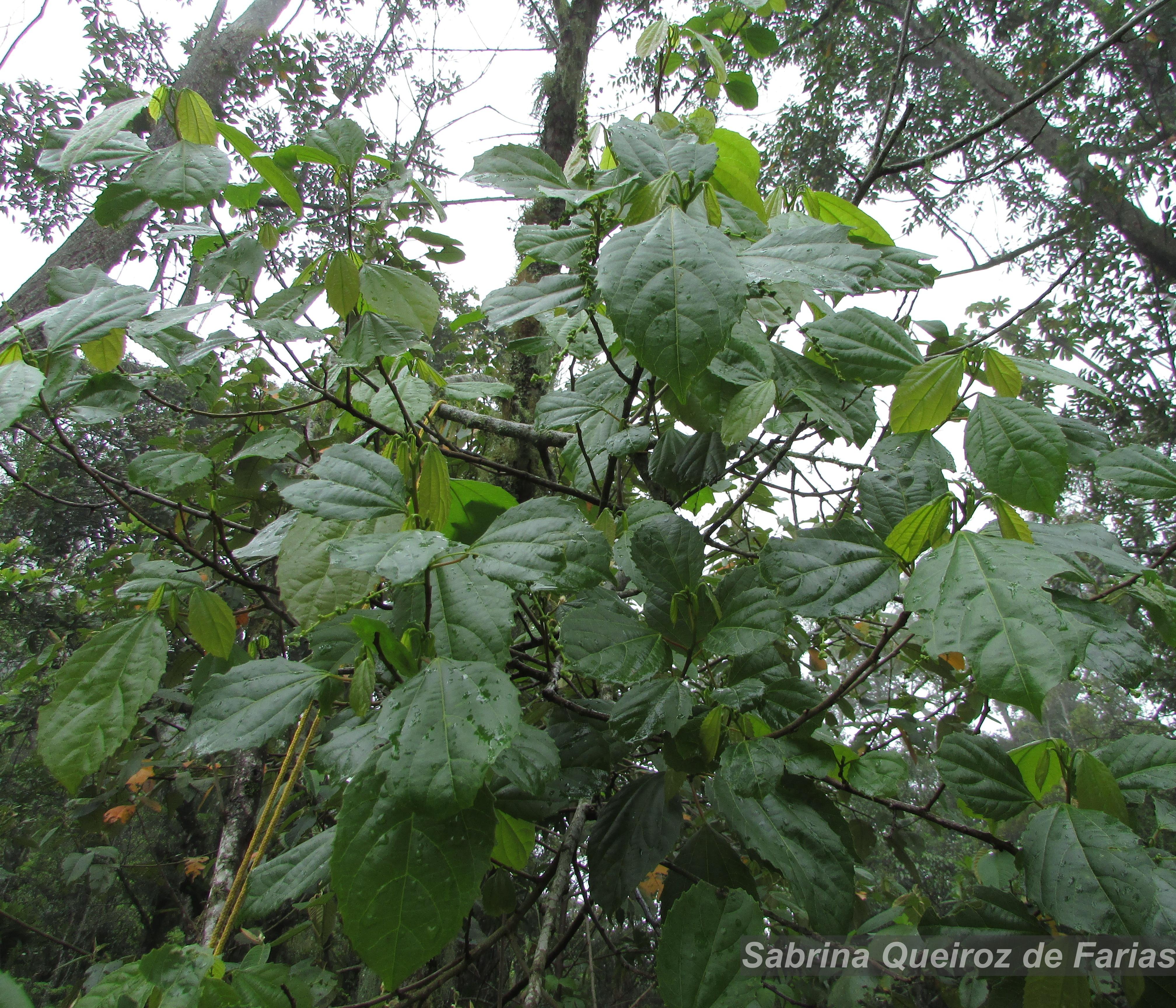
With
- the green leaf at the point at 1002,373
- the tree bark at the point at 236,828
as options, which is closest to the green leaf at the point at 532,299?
the green leaf at the point at 1002,373

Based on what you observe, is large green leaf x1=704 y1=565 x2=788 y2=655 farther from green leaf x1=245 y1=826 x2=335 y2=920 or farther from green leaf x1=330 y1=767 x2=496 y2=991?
green leaf x1=245 y1=826 x2=335 y2=920

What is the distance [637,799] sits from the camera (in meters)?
0.75

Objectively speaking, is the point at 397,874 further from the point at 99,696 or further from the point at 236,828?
the point at 236,828

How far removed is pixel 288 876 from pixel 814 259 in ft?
2.78

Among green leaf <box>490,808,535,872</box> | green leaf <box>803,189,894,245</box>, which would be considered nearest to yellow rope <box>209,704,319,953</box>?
green leaf <box>490,808,535,872</box>

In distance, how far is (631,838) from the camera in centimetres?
72

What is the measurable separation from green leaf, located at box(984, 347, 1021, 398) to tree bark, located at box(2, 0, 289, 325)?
415 centimetres

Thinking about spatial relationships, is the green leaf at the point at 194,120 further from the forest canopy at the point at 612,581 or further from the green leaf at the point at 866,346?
the green leaf at the point at 866,346

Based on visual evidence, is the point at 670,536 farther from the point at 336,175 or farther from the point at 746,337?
the point at 336,175

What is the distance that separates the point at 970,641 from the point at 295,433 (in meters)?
0.93

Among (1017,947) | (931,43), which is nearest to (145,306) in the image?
(1017,947)

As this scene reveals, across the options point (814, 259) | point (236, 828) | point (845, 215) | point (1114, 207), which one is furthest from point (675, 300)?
A: point (1114, 207)

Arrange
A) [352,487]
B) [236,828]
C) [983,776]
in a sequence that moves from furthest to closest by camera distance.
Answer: [236,828], [983,776], [352,487]

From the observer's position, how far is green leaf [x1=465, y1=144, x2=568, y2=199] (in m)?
0.67
